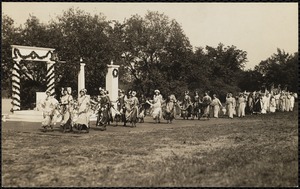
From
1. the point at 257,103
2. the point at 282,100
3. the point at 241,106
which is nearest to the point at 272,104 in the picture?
the point at 282,100

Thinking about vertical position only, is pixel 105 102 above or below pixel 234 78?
below

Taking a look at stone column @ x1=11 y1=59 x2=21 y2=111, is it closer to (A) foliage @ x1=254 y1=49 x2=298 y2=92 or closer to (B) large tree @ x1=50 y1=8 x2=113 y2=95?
(B) large tree @ x1=50 y1=8 x2=113 y2=95

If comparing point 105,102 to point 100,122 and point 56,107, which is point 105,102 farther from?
point 56,107

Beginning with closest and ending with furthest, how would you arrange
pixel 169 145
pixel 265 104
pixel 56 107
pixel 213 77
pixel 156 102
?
pixel 169 145
pixel 56 107
pixel 156 102
pixel 265 104
pixel 213 77

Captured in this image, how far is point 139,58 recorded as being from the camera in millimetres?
51781

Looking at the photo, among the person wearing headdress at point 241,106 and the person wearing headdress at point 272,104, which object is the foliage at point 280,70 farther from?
the person wearing headdress at point 241,106

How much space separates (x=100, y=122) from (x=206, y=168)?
1043 centimetres

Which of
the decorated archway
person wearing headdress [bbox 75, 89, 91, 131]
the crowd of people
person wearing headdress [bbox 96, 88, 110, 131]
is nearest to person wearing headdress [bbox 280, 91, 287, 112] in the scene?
the crowd of people

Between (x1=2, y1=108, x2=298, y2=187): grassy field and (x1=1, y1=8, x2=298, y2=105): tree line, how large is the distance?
53.1 ft

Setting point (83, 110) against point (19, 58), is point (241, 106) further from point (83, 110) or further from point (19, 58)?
point (83, 110)

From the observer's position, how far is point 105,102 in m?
18.5

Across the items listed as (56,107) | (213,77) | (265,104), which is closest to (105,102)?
(56,107)

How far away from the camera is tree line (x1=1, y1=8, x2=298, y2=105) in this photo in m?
30.3

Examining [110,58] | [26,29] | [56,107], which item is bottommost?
[56,107]
